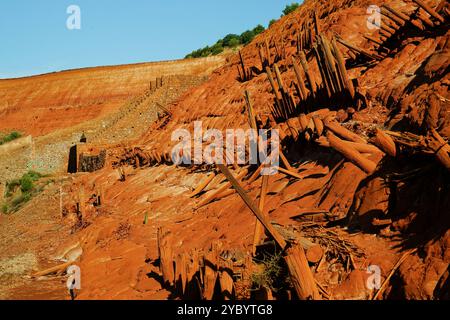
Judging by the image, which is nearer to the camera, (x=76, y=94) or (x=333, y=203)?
(x=333, y=203)

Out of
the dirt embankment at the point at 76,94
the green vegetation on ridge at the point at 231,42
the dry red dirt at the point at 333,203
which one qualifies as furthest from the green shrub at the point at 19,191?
the green vegetation on ridge at the point at 231,42

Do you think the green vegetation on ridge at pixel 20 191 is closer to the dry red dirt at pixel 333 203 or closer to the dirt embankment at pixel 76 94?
the dry red dirt at pixel 333 203

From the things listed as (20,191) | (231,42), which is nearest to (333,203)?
(20,191)

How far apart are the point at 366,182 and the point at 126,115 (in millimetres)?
26287

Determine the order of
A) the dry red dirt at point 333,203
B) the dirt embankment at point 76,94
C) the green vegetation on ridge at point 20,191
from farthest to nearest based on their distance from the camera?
the dirt embankment at point 76,94, the green vegetation on ridge at point 20,191, the dry red dirt at point 333,203

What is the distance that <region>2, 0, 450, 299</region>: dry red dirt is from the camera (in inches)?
237

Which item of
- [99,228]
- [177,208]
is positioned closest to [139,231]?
[177,208]

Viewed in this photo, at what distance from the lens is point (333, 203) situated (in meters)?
7.77

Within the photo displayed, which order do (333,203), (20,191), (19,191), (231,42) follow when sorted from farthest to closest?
(231,42)
(19,191)
(20,191)
(333,203)

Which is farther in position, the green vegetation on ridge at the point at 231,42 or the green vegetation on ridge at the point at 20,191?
the green vegetation on ridge at the point at 231,42

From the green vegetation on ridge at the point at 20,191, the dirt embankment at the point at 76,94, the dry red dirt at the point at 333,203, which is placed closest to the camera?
the dry red dirt at the point at 333,203

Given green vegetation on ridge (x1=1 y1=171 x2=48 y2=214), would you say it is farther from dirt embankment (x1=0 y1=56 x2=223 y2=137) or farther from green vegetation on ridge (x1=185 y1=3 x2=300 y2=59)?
green vegetation on ridge (x1=185 y1=3 x2=300 y2=59)

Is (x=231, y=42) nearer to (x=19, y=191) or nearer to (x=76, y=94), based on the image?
(x=76, y=94)

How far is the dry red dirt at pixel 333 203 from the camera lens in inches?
237
